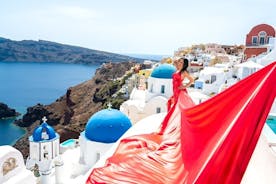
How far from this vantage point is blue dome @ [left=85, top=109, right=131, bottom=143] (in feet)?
37.9

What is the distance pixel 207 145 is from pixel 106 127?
816 centimetres

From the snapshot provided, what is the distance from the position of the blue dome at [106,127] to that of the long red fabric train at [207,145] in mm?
5192

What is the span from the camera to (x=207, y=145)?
3734 mm

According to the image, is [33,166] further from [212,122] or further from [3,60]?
[3,60]

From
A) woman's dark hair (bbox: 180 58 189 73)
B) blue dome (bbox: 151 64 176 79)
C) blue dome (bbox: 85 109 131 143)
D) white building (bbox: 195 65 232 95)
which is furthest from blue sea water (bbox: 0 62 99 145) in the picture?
woman's dark hair (bbox: 180 58 189 73)

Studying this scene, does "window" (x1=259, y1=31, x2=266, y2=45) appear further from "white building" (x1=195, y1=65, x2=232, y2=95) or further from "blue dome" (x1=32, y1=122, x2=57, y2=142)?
"blue dome" (x1=32, y1=122, x2=57, y2=142)

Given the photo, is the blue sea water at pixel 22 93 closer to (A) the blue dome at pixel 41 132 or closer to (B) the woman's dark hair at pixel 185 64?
(A) the blue dome at pixel 41 132

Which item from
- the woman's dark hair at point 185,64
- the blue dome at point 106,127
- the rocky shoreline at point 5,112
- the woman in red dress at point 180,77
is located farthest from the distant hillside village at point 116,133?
the rocky shoreline at point 5,112

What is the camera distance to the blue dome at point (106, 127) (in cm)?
1155

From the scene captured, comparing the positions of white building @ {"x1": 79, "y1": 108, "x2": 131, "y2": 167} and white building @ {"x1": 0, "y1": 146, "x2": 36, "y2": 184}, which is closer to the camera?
white building @ {"x1": 0, "y1": 146, "x2": 36, "y2": 184}

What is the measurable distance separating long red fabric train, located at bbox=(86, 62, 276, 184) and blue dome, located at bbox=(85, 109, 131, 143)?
5.19 m

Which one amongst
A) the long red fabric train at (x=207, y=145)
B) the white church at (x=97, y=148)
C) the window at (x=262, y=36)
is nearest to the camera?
the long red fabric train at (x=207, y=145)

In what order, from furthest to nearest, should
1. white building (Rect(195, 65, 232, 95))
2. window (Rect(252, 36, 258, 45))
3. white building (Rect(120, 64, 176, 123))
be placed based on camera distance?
window (Rect(252, 36, 258, 45)) < white building (Rect(195, 65, 232, 95)) < white building (Rect(120, 64, 176, 123))

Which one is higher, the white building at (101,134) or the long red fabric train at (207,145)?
the long red fabric train at (207,145)
